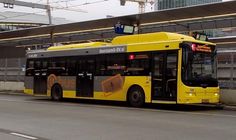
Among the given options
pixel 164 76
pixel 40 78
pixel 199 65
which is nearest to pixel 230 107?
pixel 199 65

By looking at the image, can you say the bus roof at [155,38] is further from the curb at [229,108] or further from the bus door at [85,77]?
the curb at [229,108]

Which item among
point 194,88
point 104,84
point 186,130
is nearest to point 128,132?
point 186,130

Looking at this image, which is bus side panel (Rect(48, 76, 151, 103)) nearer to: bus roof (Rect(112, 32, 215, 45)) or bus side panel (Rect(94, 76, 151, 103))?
bus side panel (Rect(94, 76, 151, 103))

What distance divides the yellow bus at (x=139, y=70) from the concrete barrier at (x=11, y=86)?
1071cm

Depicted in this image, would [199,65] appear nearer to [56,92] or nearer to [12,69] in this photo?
[56,92]

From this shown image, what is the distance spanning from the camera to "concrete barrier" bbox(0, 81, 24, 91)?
123ft

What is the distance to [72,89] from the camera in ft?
83.6

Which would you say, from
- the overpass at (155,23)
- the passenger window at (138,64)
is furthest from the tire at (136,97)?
the overpass at (155,23)

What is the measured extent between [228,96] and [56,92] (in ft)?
30.7

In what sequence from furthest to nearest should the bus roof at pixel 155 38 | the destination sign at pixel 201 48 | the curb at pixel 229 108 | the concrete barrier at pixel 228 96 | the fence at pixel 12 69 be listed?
the fence at pixel 12 69, the concrete barrier at pixel 228 96, the curb at pixel 229 108, the bus roof at pixel 155 38, the destination sign at pixel 201 48

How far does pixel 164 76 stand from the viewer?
66.9ft

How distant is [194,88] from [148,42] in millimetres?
2994

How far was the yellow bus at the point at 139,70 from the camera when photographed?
65.5 ft

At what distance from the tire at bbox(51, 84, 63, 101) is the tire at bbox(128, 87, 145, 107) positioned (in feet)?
18.2
